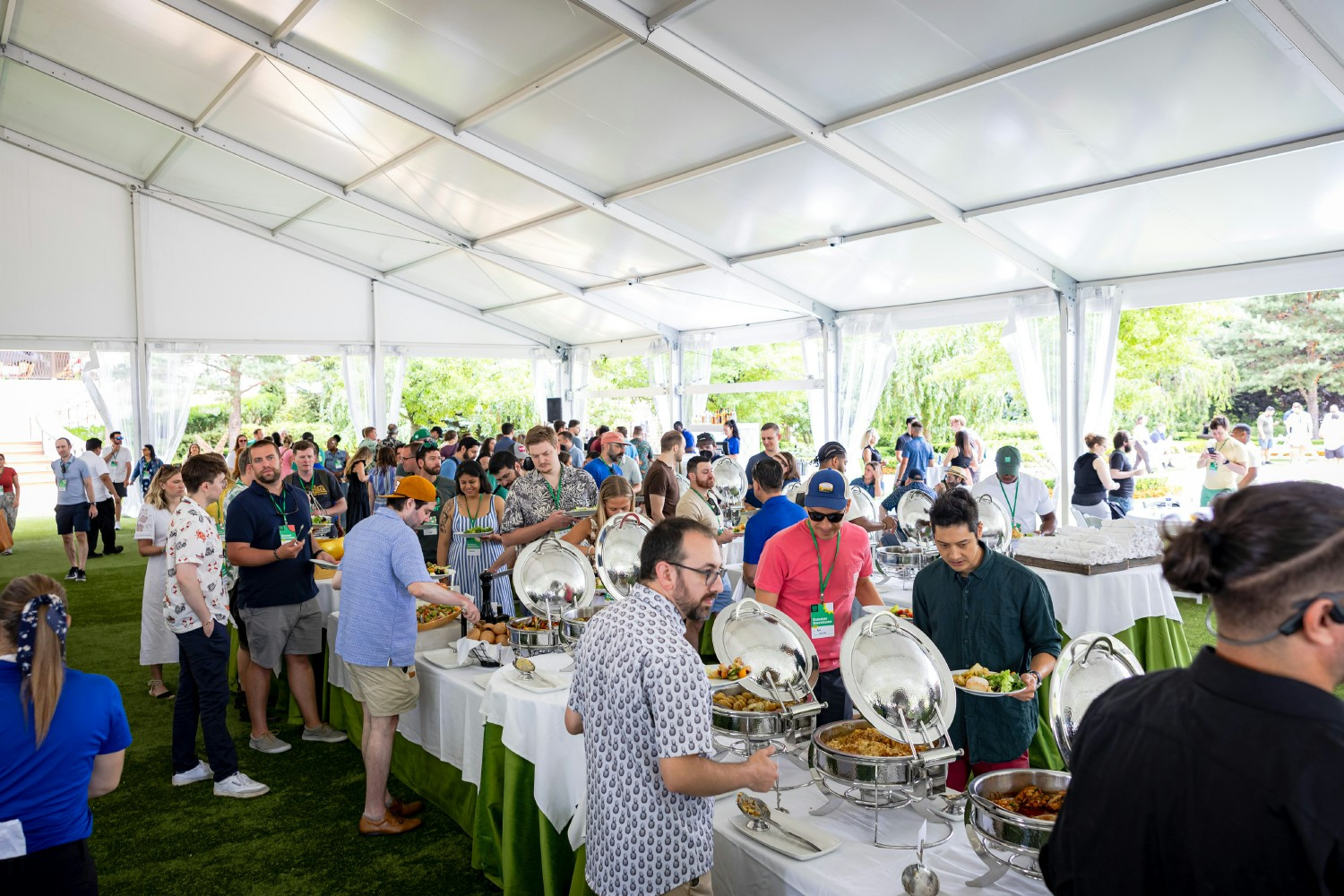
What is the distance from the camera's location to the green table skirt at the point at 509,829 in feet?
8.05

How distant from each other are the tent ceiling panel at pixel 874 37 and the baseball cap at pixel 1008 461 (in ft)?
7.79

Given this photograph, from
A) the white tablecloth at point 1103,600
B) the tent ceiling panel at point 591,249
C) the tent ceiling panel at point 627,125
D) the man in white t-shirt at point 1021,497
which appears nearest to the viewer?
the white tablecloth at point 1103,600

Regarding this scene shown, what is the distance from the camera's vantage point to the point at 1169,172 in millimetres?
6074

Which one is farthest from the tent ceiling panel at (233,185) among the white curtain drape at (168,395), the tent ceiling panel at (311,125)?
the white curtain drape at (168,395)

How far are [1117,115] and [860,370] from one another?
572 centimetres

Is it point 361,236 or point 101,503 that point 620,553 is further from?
point 361,236

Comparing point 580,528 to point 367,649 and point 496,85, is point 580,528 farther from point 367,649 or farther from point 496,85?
point 496,85

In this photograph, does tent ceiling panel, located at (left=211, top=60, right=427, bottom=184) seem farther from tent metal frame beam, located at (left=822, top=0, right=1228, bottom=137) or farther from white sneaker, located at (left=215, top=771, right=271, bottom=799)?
white sneaker, located at (left=215, top=771, right=271, bottom=799)

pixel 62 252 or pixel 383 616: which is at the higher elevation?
pixel 62 252

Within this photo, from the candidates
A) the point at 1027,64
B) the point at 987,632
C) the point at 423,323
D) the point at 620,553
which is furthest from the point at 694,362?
the point at 987,632

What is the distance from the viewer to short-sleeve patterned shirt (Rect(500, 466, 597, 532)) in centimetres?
429

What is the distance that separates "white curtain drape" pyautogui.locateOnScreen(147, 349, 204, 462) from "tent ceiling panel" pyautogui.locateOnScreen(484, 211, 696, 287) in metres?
5.53

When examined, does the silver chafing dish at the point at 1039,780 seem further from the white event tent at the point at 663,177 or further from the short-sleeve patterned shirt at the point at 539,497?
the white event tent at the point at 663,177

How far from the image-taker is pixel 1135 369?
58.3ft
